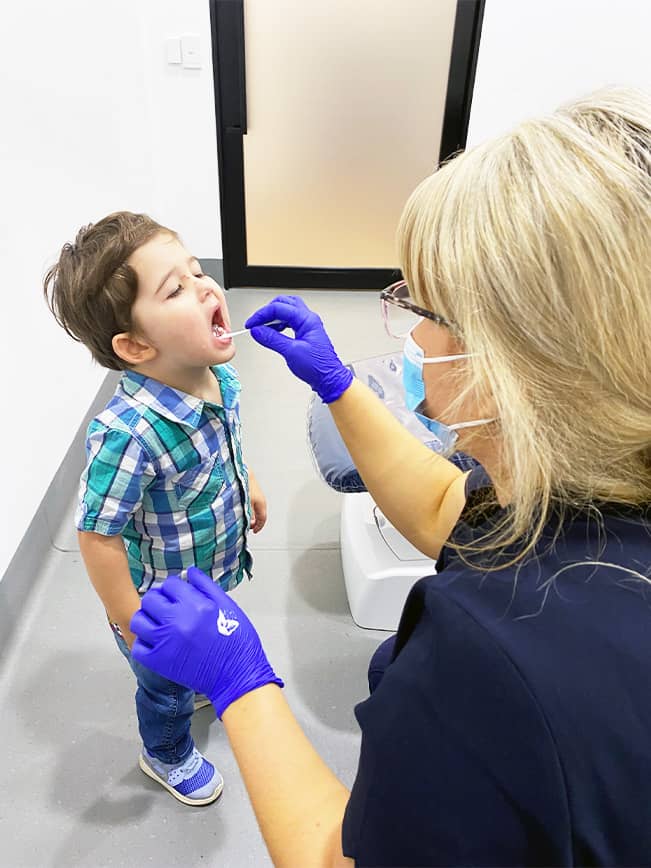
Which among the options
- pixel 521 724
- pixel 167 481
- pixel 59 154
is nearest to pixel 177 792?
pixel 167 481

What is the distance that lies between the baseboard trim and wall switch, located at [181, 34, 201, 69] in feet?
5.64

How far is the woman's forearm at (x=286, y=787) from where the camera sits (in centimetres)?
71

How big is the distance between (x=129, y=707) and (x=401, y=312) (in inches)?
43.9

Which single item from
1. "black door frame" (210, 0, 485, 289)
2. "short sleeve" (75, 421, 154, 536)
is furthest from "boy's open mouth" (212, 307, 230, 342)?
"black door frame" (210, 0, 485, 289)

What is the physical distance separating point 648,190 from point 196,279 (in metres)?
0.71

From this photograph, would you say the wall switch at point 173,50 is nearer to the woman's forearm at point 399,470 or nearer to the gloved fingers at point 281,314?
the gloved fingers at point 281,314

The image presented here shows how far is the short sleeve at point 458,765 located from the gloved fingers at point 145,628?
1.20 ft

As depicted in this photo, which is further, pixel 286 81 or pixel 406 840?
pixel 286 81

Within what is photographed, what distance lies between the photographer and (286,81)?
9.96ft

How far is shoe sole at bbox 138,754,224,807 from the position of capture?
1.32 metres

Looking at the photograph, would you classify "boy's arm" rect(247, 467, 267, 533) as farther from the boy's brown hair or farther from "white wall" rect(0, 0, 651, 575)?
"white wall" rect(0, 0, 651, 575)

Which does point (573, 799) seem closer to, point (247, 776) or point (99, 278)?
point (247, 776)

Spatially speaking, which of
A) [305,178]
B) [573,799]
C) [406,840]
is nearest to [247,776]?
[406,840]

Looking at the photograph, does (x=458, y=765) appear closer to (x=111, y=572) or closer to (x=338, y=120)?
(x=111, y=572)
